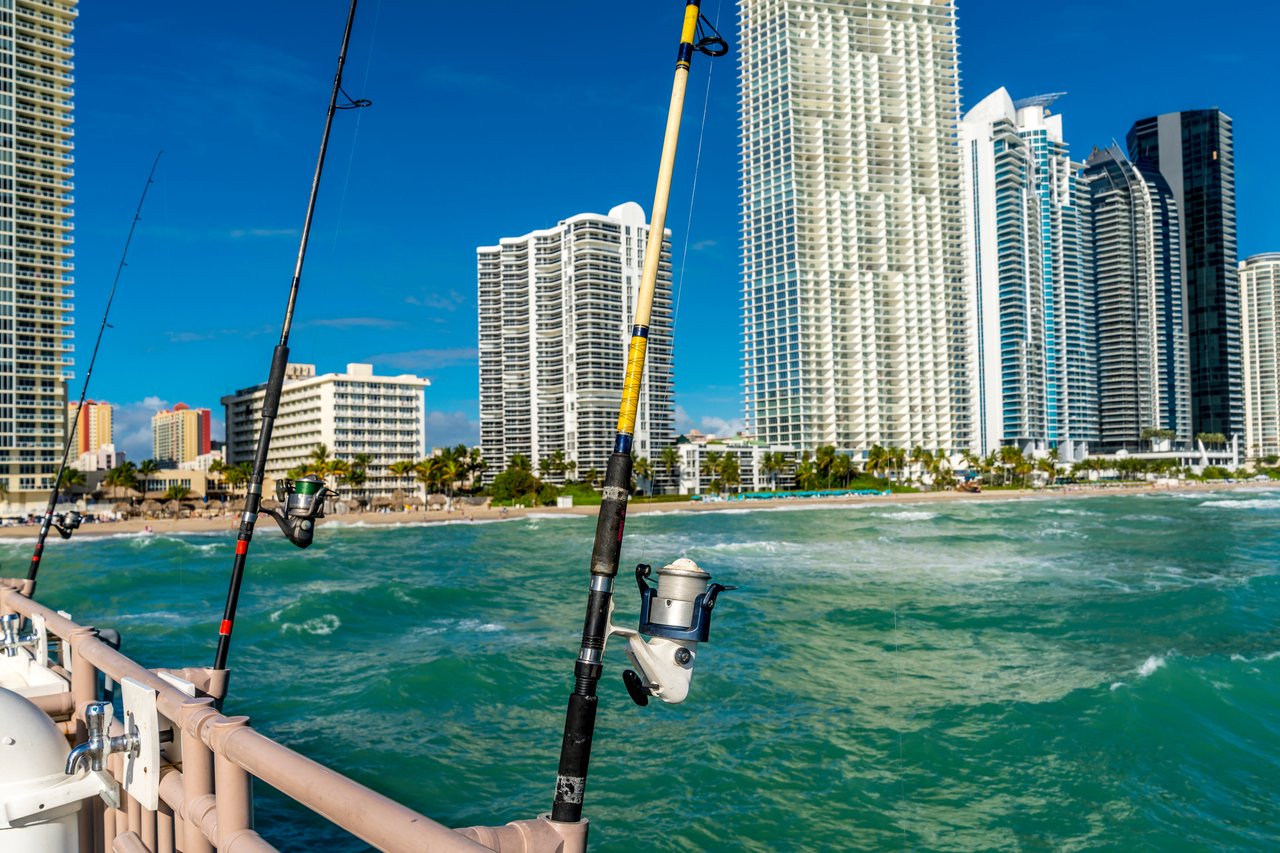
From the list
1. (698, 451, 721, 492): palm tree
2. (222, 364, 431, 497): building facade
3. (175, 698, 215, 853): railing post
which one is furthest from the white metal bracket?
(698, 451, 721, 492): palm tree

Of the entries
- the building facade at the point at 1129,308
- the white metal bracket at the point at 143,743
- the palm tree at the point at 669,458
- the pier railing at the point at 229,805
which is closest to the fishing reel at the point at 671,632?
the pier railing at the point at 229,805

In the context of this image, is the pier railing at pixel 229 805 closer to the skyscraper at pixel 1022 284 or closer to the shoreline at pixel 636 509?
the shoreline at pixel 636 509

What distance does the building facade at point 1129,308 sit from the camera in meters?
188

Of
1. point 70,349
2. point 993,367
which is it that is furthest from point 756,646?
point 993,367

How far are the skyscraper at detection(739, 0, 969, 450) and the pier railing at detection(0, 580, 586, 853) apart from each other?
15065 centimetres

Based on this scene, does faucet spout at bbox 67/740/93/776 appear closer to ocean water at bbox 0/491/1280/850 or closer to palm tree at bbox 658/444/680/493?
ocean water at bbox 0/491/1280/850

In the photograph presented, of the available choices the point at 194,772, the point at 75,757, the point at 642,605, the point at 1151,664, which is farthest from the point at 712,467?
the point at 75,757

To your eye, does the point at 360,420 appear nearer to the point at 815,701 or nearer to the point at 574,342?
the point at 574,342

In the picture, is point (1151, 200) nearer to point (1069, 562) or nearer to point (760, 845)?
point (1069, 562)

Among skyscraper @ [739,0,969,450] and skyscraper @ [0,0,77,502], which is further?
skyscraper @ [739,0,969,450]

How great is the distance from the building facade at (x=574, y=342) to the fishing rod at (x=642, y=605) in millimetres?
132568

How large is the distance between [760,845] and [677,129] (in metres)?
8.94

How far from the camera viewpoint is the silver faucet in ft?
10.4

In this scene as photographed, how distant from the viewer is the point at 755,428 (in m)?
160
